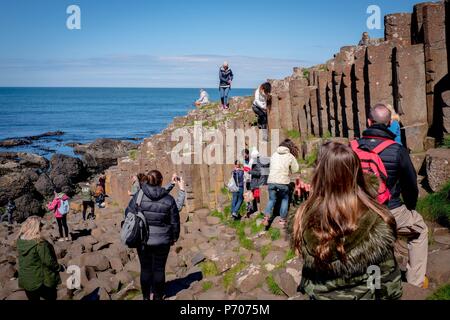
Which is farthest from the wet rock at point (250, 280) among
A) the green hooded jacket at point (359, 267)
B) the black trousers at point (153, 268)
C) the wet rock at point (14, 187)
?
the wet rock at point (14, 187)

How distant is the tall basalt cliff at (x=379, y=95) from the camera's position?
31.3 ft

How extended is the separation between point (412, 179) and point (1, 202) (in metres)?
29.2

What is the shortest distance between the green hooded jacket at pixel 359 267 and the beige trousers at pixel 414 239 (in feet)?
6.08

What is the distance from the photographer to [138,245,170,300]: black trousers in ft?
22.8

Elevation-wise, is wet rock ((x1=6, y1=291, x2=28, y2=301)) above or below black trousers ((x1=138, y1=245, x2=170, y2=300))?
below

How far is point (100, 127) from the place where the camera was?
80.2 metres

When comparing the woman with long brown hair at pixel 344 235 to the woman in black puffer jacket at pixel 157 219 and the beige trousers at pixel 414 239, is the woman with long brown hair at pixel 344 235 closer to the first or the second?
the beige trousers at pixel 414 239

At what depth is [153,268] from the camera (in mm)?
7133

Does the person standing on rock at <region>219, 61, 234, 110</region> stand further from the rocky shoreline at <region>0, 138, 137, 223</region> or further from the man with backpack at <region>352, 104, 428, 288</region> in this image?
the man with backpack at <region>352, 104, 428, 288</region>

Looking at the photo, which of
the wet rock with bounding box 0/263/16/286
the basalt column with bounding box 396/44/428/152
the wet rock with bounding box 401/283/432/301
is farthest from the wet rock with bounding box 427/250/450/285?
the wet rock with bounding box 0/263/16/286

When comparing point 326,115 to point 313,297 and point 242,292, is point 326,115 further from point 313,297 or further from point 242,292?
point 313,297

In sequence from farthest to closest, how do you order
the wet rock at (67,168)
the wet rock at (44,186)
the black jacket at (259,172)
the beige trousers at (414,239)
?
the wet rock at (67,168)
the wet rock at (44,186)
the black jacket at (259,172)
the beige trousers at (414,239)

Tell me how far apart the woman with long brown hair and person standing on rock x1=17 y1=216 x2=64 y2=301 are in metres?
4.86

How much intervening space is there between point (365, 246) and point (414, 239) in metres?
2.45
